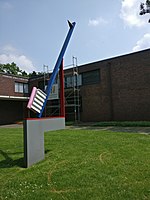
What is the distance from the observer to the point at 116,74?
19500mm

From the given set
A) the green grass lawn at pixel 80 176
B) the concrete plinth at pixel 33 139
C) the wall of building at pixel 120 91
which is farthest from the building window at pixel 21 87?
the concrete plinth at pixel 33 139

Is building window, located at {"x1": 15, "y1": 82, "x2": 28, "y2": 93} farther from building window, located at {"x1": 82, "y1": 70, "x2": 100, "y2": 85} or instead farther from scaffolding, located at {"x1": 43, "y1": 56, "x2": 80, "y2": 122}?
building window, located at {"x1": 82, "y1": 70, "x2": 100, "y2": 85}

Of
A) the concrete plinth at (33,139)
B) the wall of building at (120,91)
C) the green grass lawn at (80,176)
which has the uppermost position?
the wall of building at (120,91)

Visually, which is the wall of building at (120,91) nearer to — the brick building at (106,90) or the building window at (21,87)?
the brick building at (106,90)

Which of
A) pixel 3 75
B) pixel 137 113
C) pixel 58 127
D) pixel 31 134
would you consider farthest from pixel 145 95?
pixel 3 75

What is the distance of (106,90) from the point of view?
20.2 m

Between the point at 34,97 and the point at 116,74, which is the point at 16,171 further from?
the point at 116,74

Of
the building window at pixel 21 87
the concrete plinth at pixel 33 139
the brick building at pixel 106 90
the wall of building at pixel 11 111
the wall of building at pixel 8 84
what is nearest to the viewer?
the concrete plinth at pixel 33 139

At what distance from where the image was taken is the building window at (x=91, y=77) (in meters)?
21.1

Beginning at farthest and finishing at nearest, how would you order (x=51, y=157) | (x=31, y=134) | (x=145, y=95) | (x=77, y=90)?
(x=77, y=90) < (x=145, y=95) < (x=51, y=157) < (x=31, y=134)

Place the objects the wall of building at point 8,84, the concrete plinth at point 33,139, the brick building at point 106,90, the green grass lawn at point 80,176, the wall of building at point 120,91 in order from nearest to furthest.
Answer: the green grass lawn at point 80,176 → the concrete plinth at point 33,139 → the wall of building at point 120,91 → the brick building at point 106,90 → the wall of building at point 8,84

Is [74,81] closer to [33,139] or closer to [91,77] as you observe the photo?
[91,77]

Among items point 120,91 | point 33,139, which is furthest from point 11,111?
point 33,139

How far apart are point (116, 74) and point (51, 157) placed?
1492 cm
